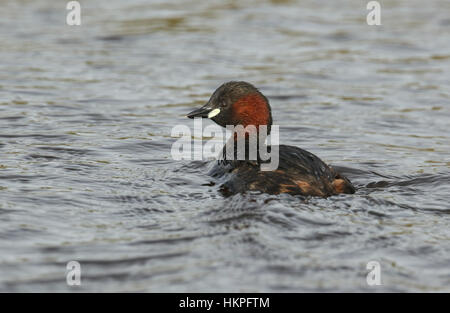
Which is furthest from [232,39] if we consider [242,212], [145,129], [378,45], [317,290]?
[317,290]

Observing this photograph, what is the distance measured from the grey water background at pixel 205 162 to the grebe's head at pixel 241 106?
24.1 inches

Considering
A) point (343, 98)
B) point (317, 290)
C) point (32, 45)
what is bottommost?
point (317, 290)

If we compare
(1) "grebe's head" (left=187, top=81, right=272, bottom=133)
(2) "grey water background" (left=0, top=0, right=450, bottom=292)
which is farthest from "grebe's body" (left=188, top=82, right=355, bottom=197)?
(2) "grey water background" (left=0, top=0, right=450, bottom=292)

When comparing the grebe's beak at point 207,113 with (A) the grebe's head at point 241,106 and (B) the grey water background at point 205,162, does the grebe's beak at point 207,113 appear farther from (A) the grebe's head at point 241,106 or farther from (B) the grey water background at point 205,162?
(B) the grey water background at point 205,162

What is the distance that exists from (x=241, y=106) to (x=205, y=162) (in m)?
0.87

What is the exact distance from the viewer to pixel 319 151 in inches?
349

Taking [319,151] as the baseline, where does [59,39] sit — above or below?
above

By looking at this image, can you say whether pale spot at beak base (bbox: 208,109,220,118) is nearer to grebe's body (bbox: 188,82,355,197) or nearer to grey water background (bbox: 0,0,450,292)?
grebe's body (bbox: 188,82,355,197)

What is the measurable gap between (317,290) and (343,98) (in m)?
6.49

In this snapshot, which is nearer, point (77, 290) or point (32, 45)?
point (77, 290)

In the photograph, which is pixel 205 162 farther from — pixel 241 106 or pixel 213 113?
pixel 241 106

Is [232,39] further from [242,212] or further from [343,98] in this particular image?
[242,212]

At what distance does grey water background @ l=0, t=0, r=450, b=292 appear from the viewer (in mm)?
5250

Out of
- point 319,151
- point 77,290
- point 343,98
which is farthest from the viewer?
point 343,98
